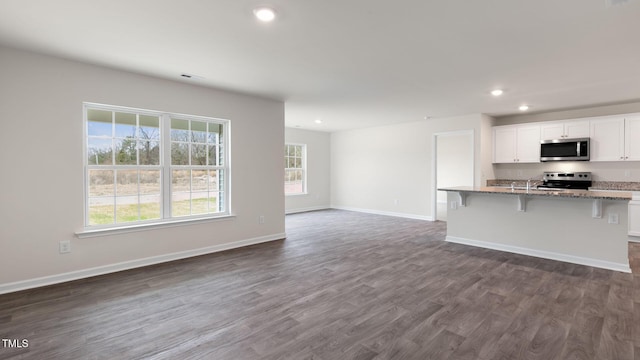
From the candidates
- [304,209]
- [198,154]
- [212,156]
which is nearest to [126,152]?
[198,154]

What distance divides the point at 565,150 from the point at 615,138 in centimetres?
71

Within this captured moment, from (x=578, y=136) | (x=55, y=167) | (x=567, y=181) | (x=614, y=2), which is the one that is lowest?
(x=567, y=181)

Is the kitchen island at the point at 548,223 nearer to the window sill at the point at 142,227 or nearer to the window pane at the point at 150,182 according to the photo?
the window sill at the point at 142,227

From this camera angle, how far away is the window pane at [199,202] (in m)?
4.56

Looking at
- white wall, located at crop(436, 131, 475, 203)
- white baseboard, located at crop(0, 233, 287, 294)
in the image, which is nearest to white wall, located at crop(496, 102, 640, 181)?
white wall, located at crop(436, 131, 475, 203)

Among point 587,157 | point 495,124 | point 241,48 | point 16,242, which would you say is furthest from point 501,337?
point 495,124

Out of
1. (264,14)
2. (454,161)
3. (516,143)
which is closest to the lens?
(264,14)

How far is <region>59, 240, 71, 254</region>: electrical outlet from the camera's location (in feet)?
11.2

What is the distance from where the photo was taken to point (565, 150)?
19.2 feet

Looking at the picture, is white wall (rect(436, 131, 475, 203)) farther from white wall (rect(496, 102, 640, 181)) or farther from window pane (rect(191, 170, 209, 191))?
window pane (rect(191, 170, 209, 191))

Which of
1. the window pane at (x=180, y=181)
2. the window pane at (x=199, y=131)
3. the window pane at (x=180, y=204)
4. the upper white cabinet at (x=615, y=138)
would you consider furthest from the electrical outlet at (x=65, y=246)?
the upper white cabinet at (x=615, y=138)

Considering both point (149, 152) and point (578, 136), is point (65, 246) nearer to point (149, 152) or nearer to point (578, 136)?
point (149, 152)

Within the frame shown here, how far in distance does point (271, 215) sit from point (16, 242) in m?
3.16

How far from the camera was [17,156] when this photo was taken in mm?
3158
